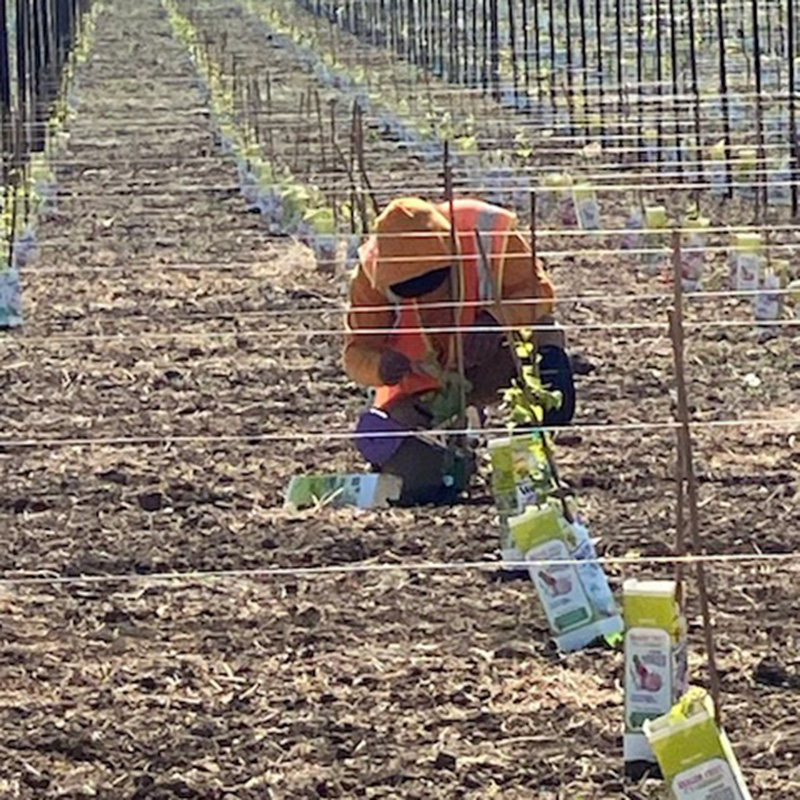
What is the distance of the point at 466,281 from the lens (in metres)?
5.86

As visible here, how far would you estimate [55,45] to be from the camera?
21172 mm

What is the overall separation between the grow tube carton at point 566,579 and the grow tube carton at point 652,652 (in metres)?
0.60

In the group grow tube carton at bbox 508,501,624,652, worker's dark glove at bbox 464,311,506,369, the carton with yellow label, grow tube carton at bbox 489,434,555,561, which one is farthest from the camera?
the carton with yellow label

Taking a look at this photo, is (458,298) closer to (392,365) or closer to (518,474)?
(392,365)

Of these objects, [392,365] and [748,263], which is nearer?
[392,365]

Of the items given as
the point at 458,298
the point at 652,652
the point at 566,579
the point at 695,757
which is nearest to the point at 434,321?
the point at 458,298

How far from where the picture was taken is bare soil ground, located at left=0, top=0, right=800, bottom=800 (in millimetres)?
3984

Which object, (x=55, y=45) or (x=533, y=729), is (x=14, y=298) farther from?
(x=55, y=45)

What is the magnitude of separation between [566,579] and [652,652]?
705 millimetres

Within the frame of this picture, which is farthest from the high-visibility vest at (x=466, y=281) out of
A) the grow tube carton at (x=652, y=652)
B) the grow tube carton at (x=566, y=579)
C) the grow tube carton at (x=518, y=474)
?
the grow tube carton at (x=652, y=652)

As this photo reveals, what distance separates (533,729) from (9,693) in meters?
1.04

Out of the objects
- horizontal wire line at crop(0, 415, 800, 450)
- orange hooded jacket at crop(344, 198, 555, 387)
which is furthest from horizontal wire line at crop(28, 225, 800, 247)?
horizontal wire line at crop(0, 415, 800, 450)

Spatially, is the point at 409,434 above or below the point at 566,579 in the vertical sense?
above

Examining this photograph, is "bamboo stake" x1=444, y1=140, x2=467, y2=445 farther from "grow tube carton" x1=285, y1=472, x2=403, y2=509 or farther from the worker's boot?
"grow tube carton" x1=285, y1=472, x2=403, y2=509
